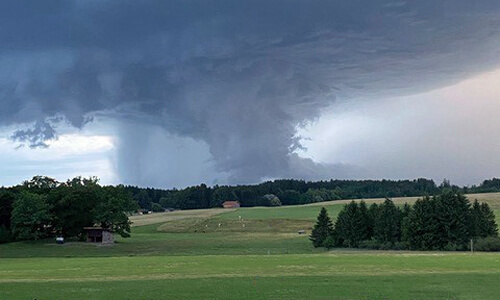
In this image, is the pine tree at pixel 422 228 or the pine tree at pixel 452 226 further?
the pine tree at pixel 422 228

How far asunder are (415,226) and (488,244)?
434 inches

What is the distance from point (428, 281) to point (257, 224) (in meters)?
110

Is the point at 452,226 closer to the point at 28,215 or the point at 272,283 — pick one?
the point at 272,283

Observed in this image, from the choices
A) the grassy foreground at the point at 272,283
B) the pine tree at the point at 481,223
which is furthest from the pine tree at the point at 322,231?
the grassy foreground at the point at 272,283

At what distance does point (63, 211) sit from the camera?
115m

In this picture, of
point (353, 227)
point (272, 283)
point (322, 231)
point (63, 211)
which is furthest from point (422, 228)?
point (63, 211)

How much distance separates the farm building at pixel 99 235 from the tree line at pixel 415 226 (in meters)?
37.8

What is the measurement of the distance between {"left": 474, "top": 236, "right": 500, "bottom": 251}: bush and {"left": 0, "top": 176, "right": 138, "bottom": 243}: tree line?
2472 inches

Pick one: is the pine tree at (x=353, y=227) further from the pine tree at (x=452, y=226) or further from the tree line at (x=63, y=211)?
the tree line at (x=63, y=211)

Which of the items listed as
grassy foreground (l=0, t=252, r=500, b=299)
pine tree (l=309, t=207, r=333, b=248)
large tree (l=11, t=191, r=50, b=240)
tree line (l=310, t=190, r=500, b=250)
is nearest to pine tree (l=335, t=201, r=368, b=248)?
tree line (l=310, t=190, r=500, b=250)

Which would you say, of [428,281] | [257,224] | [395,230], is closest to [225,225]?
[257,224]

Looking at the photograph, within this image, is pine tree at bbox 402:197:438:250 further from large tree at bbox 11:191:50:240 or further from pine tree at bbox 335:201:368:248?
large tree at bbox 11:191:50:240

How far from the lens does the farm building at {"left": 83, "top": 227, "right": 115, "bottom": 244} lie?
111m

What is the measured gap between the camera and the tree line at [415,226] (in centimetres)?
9381
